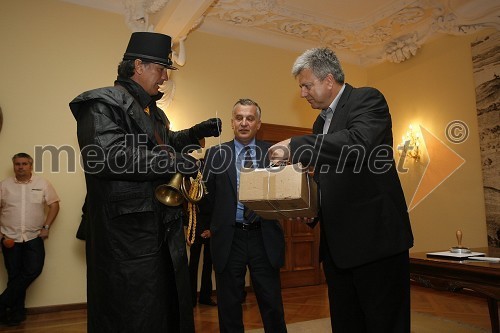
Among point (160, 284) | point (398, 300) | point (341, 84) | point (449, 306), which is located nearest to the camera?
point (160, 284)

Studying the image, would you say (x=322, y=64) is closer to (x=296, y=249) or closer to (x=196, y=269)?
(x=196, y=269)

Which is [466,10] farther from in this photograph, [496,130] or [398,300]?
[398,300]

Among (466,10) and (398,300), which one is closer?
(398,300)

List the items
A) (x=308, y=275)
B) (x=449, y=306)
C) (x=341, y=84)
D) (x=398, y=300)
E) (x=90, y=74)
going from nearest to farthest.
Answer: (x=398, y=300) → (x=341, y=84) → (x=449, y=306) → (x=90, y=74) → (x=308, y=275)

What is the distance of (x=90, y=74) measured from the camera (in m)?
4.88

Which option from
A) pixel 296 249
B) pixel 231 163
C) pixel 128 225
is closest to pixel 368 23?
pixel 296 249

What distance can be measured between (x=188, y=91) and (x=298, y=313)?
10.8ft

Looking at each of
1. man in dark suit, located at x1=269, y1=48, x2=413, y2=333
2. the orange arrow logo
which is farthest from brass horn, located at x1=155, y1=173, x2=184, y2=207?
the orange arrow logo

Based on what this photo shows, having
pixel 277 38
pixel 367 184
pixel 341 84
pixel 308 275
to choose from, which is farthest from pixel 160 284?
pixel 277 38

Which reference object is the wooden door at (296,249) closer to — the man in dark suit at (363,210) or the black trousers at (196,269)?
the black trousers at (196,269)

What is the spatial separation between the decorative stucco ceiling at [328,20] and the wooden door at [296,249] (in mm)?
1503

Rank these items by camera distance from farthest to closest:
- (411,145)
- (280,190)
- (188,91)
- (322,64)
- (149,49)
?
(411,145)
(188,91)
(322,64)
(149,49)
(280,190)

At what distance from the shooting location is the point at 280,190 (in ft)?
5.22

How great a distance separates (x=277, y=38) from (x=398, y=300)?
544 cm
